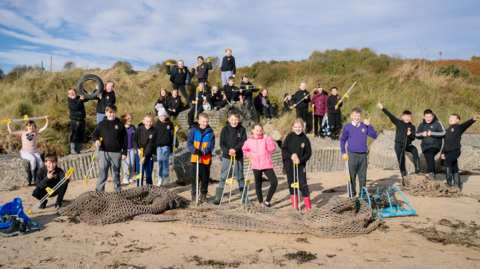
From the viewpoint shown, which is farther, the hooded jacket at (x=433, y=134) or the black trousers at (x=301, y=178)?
the hooded jacket at (x=433, y=134)

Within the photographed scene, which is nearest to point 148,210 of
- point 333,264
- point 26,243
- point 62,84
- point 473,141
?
point 26,243

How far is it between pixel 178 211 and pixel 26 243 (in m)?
1.91

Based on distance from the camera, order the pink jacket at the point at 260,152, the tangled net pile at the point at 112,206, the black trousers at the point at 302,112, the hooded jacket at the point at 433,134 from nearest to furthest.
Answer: the tangled net pile at the point at 112,206 < the pink jacket at the point at 260,152 < the hooded jacket at the point at 433,134 < the black trousers at the point at 302,112

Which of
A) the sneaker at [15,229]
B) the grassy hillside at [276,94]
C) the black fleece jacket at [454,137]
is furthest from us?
the grassy hillside at [276,94]

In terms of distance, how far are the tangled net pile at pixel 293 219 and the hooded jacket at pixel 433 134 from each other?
349cm

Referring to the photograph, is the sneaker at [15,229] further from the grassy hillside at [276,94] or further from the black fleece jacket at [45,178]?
the grassy hillside at [276,94]

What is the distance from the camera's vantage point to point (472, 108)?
45.0ft

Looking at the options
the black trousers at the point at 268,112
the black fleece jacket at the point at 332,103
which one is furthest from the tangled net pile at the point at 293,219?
the black trousers at the point at 268,112

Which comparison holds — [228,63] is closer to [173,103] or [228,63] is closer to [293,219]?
[173,103]

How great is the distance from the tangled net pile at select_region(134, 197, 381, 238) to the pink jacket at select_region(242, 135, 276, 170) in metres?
0.87

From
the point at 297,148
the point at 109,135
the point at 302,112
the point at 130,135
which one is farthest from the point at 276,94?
the point at 109,135

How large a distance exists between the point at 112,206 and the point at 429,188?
18.3ft

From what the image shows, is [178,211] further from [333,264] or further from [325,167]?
[325,167]

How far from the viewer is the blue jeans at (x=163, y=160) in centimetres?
701
